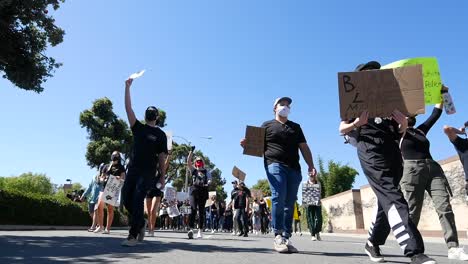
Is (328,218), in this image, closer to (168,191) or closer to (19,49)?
(168,191)

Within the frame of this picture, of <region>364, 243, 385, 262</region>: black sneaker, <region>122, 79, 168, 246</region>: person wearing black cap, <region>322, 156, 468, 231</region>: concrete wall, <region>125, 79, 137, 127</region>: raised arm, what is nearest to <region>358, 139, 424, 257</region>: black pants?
<region>364, 243, 385, 262</region>: black sneaker

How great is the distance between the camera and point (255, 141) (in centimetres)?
680

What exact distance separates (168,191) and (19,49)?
53.0 ft

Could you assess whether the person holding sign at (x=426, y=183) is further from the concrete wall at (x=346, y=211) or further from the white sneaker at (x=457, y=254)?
the concrete wall at (x=346, y=211)

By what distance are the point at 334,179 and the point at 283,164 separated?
39868 millimetres

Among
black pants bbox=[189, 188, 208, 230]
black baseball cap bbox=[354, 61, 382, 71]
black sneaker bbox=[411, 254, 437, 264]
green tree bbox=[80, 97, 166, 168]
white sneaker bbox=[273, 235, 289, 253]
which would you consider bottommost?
black sneaker bbox=[411, 254, 437, 264]

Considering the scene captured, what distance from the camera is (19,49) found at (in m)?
12.9

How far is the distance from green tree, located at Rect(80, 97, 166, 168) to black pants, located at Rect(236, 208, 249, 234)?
29.6 meters

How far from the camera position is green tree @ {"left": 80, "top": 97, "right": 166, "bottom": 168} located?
42.9 m

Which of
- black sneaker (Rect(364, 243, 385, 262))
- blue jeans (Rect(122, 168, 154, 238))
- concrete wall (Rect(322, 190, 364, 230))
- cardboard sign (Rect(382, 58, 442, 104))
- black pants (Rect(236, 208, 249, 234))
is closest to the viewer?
cardboard sign (Rect(382, 58, 442, 104))

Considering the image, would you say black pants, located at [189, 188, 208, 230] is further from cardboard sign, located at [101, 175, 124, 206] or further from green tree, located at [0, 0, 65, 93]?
green tree, located at [0, 0, 65, 93]

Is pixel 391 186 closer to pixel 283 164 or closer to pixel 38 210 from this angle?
pixel 283 164

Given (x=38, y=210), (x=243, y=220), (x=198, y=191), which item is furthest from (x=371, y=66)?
(x=38, y=210)

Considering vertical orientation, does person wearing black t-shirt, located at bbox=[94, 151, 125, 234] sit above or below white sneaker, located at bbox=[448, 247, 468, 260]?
above
